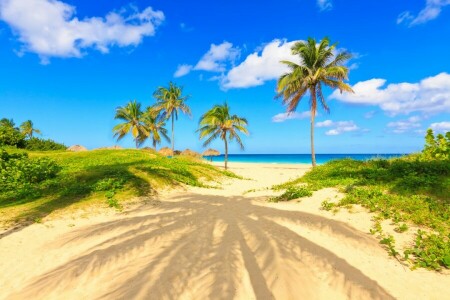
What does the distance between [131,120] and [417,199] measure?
45424 mm

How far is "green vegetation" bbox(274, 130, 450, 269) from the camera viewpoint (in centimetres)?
502

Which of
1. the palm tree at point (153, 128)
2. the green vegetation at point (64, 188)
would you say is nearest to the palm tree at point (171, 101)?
the palm tree at point (153, 128)

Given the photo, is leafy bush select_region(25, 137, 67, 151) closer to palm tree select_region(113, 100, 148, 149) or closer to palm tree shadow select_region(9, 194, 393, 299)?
palm tree select_region(113, 100, 148, 149)

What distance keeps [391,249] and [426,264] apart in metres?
0.62

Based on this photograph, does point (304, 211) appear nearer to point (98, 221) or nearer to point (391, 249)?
point (391, 249)

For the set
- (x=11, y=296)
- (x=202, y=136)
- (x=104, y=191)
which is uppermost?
(x=202, y=136)

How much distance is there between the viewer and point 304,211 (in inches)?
339

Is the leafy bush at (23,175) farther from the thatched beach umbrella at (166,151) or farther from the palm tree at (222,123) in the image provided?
the thatched beach umbrella at (166,151)

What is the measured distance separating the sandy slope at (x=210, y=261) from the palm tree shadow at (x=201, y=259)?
0.7 inches

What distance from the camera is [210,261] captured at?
5.10 m

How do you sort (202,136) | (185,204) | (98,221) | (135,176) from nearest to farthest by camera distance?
(98,221) < (185,204) < (135,176) < (202,136)

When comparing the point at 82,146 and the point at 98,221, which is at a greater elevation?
the point at 82,146

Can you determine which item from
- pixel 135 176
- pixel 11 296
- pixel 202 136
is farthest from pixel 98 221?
pixel 202 136

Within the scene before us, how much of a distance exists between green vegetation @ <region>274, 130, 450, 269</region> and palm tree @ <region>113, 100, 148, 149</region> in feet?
133
